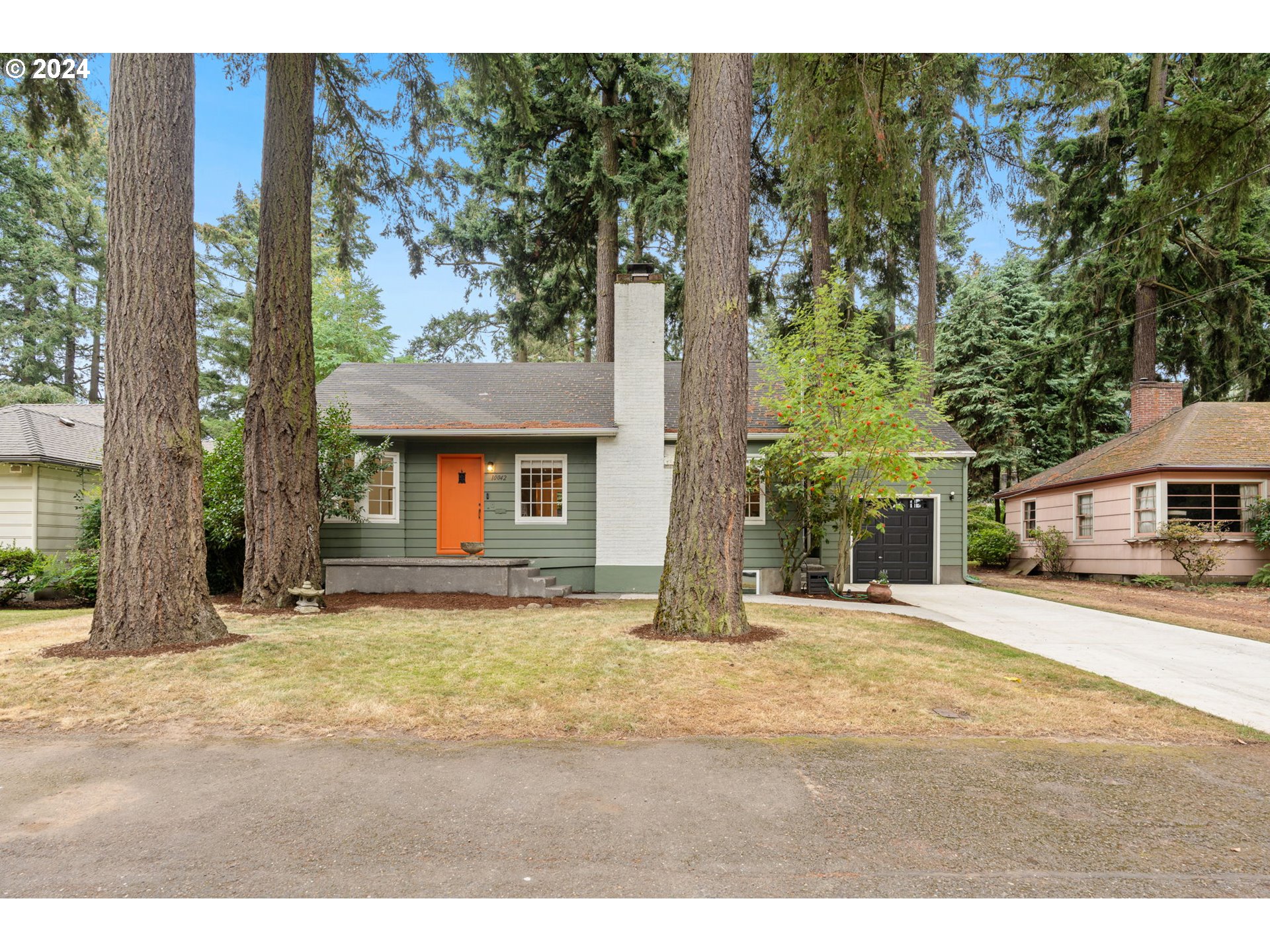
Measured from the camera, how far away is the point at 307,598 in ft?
26.4

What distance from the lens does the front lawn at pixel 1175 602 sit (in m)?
8.52

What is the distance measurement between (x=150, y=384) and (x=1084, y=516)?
61.7 ft

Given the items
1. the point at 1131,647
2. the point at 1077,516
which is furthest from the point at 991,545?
the point at 1131,647

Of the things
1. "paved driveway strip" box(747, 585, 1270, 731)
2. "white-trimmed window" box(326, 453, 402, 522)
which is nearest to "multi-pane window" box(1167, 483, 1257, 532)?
"paved driveway strip" box(747, 585, 1270, 731)

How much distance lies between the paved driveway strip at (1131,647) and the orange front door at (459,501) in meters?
5.23

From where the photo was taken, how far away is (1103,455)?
16.2m

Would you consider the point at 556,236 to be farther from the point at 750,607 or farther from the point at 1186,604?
the point at 1186,604

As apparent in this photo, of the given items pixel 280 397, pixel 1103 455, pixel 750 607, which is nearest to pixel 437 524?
pixel 280 397

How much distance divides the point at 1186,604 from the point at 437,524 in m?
12.8

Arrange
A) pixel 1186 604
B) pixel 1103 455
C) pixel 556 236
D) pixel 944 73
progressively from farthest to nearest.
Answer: pixel 556 236 < pixel 1103 455 < pixel 1186 604 < pixel 944 73

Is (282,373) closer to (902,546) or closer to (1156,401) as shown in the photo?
(902,546)

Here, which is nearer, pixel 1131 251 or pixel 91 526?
pixel 91 526

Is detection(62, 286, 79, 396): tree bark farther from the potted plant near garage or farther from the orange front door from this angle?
the potted plant near garage

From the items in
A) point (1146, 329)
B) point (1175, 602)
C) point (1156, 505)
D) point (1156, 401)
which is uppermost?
point (1146, 329)
